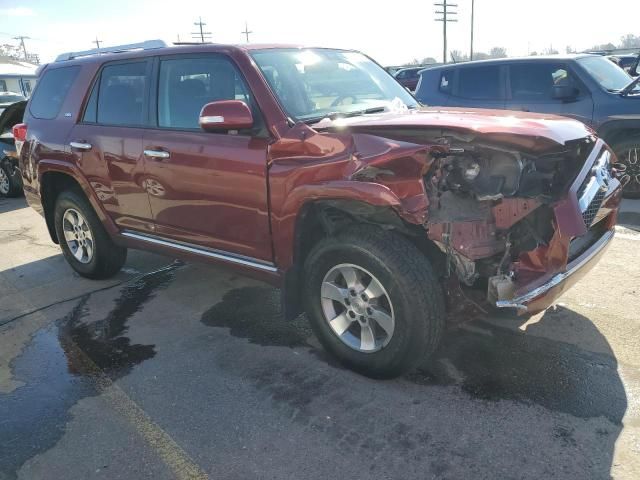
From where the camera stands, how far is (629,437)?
2.55 metres

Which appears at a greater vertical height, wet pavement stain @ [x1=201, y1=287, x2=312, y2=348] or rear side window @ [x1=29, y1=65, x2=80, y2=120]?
rear side window @ [x1=29, y1=65, x2=80, y2=120]

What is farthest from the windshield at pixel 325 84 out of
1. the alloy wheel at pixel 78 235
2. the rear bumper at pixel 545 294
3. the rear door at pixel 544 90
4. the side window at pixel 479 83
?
the side window at pixel 479 83

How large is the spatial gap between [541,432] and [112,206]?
12.0 ft

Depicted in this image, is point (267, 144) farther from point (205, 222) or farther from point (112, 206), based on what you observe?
point (112, 206)

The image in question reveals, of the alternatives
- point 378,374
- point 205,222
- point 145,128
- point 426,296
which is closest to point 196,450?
point 378,374

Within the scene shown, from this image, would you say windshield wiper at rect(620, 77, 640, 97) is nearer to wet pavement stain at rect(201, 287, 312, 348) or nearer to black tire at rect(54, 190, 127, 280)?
wet pavement stain at rect(201, 287, 312, 348)

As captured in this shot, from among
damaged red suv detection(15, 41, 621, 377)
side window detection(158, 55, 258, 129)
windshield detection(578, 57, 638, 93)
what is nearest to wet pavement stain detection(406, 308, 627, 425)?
damaged red suv detection(15, 41, 621, 377)

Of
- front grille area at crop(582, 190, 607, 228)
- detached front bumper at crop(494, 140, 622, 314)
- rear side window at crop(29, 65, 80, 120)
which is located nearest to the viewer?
detached front bumper at crop(494, 140, 622, 314)

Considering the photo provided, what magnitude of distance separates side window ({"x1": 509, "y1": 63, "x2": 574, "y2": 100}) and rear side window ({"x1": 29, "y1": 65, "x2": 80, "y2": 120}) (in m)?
5.49

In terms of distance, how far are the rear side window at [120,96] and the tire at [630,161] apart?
561cm

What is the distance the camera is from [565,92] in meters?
6.87

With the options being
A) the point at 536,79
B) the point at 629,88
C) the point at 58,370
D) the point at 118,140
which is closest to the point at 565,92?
the point at 536,79

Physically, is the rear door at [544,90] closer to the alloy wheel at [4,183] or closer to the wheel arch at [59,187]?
the wheel arch at [59,187]

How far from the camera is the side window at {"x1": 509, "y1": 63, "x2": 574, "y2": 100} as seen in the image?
711 centimetres
